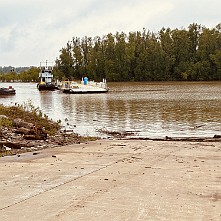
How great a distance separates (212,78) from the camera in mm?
111938

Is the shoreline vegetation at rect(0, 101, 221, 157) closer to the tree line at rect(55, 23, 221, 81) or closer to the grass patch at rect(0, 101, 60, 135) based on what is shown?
the grass patch at rect(0, 101, 60, 135)

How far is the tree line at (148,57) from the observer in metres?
112

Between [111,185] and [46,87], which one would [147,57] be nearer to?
[46,87]

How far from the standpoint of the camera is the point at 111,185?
23.6 feet

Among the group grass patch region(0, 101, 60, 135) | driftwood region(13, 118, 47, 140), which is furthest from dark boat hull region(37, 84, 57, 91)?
driftwood region(13, 118, 47, 140)

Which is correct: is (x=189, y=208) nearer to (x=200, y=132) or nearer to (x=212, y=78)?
(x=200, y=132)

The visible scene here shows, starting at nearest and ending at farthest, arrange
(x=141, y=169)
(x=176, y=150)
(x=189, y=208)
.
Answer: (x=189, y=208), (x=141, y=169), (x=176, y=150)

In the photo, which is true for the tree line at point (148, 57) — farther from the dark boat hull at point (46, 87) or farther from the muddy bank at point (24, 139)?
the muddy bank at point (24, 139)

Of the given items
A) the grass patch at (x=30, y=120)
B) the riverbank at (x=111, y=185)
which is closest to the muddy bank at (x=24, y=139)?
the grass patch at (x=30, y=120)

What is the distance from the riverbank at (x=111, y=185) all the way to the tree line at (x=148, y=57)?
102 metres

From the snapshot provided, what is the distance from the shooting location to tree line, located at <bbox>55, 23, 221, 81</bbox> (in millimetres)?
111688

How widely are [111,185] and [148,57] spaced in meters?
110

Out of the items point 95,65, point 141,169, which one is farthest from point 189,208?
point 95,65

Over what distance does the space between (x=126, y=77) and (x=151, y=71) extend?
705 centimetres
